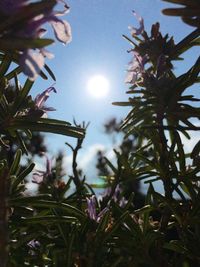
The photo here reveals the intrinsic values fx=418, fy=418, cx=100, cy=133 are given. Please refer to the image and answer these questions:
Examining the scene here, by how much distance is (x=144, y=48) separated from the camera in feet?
5.15

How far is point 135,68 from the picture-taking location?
1.59m

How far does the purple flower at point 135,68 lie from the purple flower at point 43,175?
0.62 metres

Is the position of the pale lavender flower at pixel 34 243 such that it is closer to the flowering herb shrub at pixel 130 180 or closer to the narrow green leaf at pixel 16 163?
the flowering herb shrub at pixel 130 180

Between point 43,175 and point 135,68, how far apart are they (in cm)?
72

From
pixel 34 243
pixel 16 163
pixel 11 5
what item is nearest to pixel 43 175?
pixel 34 243

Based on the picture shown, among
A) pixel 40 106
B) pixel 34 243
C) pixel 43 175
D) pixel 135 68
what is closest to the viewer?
pixel 40 106

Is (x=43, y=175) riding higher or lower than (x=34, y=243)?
higher

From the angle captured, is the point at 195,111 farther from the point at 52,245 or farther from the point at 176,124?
the point at 52,245

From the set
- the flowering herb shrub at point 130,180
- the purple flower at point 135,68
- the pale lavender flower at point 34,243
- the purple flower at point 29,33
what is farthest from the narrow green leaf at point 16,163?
the purple flower at point 29,33

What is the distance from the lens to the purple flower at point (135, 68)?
5.14 feet

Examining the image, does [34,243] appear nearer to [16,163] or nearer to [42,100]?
[16,163]

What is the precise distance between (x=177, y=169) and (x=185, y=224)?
21 cm

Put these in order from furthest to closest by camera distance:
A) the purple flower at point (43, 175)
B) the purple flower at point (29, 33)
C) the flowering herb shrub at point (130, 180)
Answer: the purple flower at point (43, 175) → the flowering herb shrub at point (130, 180) → the purple flower at point (29, 33)

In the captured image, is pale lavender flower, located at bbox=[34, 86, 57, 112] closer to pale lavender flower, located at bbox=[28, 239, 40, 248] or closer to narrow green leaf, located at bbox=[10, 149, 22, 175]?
narrow green leaf, located at bbox=[10, 149, 22, 175]
